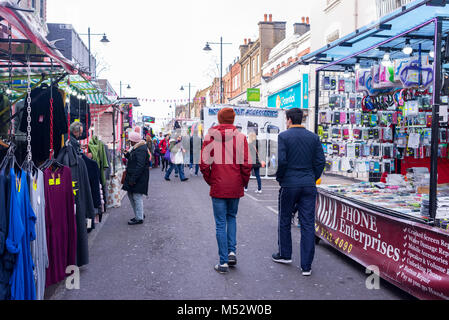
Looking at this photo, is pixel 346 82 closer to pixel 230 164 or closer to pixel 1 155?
pixel 230 164

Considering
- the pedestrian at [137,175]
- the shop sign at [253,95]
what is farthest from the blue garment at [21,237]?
the shop sign at [253,95]

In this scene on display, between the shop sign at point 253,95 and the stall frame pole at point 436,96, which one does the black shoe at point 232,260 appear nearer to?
the stall frame pole at point 436,96

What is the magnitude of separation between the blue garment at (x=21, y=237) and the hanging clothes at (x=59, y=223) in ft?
2.07

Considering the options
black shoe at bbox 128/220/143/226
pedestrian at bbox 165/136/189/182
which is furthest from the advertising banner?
black shoe at bbox 128/220/143/226

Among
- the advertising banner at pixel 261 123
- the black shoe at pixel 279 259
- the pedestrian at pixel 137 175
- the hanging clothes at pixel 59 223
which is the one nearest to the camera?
the hanging clothes at pixel 59 223

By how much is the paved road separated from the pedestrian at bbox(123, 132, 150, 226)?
1.26ft

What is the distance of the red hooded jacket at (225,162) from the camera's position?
487 cm

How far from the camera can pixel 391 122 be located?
6512 mm

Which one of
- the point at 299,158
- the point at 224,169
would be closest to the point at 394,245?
the point at 299,158

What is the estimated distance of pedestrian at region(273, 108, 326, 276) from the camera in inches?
193

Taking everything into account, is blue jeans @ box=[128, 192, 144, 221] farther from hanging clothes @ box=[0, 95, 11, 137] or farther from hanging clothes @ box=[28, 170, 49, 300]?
hanging clothes @ box=[28, 170, 49, 300]

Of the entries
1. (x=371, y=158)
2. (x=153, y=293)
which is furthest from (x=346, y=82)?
(x=153, y=293)

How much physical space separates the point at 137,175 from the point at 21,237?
4.11m

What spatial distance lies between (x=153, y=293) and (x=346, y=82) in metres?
4.89
